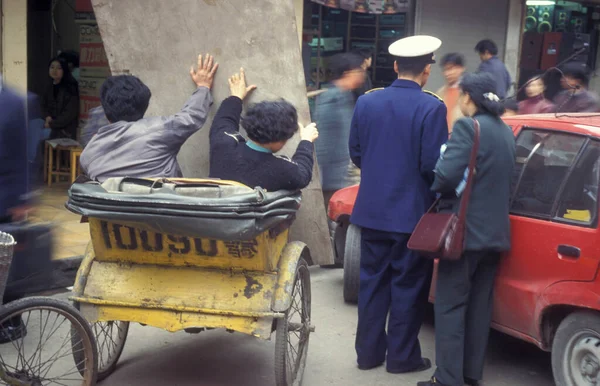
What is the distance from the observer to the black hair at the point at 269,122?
13.5ft

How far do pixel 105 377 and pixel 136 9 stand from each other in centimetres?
228

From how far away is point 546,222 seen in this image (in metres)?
4.41

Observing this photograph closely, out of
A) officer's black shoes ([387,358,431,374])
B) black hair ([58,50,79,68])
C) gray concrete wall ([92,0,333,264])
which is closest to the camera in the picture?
officer's black shoes ([387,358,431,374])

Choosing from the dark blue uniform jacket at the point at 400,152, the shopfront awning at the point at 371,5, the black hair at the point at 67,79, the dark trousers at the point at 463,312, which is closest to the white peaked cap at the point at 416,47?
the dark blue uniform jacket at the point at 400,152

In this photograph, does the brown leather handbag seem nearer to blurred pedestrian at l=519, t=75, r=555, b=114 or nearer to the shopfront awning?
blurred pedestrian at l=519, t=75, r=555, b=114

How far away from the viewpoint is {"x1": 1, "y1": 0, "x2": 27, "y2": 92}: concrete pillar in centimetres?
814

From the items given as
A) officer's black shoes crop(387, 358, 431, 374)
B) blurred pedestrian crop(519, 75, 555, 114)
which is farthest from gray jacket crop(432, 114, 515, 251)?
blurred pedestrian crop(519, 75, 555, 114)

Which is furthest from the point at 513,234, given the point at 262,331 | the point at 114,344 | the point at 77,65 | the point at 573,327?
the point at 77,65

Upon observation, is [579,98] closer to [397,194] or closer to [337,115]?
[337,115]

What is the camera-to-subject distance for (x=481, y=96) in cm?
435

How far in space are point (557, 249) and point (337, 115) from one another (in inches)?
118

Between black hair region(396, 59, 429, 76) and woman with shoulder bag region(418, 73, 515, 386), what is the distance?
12.0 inches

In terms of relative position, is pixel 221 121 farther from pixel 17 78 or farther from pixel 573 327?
pixel 17 78

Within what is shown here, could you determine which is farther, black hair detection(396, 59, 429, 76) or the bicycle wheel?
black hair detection(396, 59, 429, 76)
